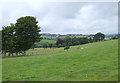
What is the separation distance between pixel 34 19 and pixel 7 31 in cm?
870

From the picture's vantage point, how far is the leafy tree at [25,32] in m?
34.5

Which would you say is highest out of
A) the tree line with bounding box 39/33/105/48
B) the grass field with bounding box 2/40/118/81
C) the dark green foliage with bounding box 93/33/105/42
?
the dark green foliage with bounding box 93/33/105/42

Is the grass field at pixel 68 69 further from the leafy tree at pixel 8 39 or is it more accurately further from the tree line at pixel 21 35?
the leafy tree at pixel 8 39

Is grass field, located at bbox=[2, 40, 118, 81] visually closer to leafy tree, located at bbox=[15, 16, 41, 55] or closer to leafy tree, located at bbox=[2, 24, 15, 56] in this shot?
leafy tree, located at bbox=[15, 16, 41, 55]

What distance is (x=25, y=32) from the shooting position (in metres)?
35.1

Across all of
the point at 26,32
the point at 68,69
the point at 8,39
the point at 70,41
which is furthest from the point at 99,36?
the point at 68,69

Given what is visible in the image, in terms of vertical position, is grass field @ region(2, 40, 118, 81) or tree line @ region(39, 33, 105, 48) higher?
tree line @ region(39, 33, 105, 48)

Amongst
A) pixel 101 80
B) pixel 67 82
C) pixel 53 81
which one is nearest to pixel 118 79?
pixel 101 80

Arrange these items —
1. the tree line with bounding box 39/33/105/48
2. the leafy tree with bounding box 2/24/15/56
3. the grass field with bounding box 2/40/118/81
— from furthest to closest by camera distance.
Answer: the tree line with bounding box 39/33/105/48 < the leafy tree with bounding box 2/24/15/56 < the grass field with bounding box 2/40/118/81

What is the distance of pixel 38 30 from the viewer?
36594mm

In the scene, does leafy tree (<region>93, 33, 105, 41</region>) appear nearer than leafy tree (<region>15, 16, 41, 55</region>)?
No

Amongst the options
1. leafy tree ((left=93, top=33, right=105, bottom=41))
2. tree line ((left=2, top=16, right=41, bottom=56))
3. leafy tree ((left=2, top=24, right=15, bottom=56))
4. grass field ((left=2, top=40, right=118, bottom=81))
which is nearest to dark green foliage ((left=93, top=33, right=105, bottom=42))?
leafy tree ((left=93, top=33, right=105, bottom=41))

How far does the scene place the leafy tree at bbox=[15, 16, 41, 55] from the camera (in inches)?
1358

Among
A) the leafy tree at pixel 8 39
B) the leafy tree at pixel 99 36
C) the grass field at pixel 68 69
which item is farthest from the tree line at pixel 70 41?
the grass field at pixel 68 69
